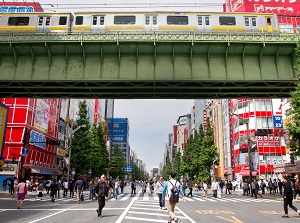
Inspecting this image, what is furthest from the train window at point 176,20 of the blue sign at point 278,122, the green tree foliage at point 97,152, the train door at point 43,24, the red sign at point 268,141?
the red sign at point 268,141

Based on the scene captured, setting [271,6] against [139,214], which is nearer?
[139,214]

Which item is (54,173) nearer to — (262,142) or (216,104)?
(262,142)

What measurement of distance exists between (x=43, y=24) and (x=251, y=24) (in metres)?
17.2

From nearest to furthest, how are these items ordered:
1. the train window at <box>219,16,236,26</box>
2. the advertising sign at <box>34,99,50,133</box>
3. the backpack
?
the backpack
the train window at <box>219,16,236,26</box>
the advertising sign at <box>34,99,50,133</box>

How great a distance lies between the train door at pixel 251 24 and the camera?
954 inches

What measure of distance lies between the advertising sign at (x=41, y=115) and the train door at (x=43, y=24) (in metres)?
25.7

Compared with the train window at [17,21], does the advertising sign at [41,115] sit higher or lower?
lower

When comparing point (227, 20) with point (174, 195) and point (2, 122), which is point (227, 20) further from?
point (2, 122)

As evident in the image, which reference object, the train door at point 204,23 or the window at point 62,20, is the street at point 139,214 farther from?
the window at point 62,20

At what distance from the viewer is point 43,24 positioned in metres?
23.8

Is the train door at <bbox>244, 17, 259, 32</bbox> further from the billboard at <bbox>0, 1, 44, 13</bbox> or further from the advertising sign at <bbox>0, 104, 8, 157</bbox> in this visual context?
the billboard at <bbox>0, 1, 44, 13</bbox>

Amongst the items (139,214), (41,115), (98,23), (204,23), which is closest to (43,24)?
(98,23)

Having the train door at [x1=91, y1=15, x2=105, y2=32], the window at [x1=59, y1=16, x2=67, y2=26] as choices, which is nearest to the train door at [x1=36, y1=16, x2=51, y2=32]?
the window at [x1=59, y1=16, x2=67, y2=26]

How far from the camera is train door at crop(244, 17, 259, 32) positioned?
24.2 meters
